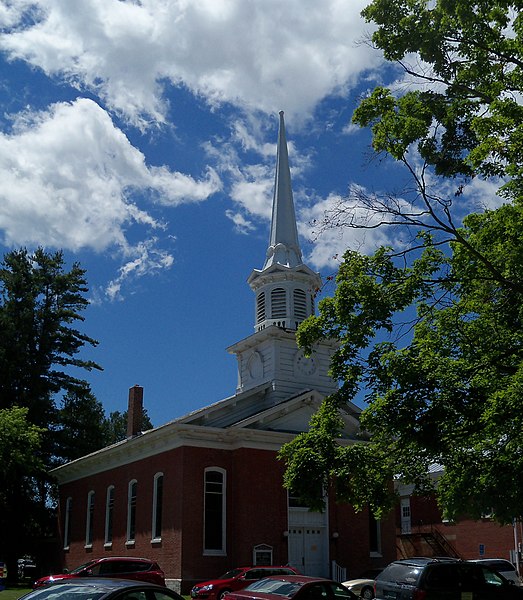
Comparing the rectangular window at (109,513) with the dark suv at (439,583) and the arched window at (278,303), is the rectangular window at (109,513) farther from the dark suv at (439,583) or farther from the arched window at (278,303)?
the dark suv at (439,583)

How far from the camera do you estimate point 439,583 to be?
15.4 m

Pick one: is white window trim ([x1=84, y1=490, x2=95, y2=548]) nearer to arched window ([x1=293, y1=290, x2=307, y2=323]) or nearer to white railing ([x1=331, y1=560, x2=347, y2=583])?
white railing ([x1=331, y1=560, x2=347, y2=583])

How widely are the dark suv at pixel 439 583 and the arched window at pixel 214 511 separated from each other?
577 inches

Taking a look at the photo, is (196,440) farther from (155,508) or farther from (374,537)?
(374,537)

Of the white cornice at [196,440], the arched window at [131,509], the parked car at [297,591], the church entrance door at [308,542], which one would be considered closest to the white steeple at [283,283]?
the white cornice at [196,440]

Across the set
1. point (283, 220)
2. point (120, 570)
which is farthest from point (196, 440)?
point (283, 220)

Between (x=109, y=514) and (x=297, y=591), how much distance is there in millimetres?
24511

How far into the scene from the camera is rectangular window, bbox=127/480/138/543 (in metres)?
33.5

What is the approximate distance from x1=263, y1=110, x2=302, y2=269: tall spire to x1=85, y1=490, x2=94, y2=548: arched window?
50.1 ft

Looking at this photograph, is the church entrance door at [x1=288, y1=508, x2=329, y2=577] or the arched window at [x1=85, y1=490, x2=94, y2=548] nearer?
the church entrance door at [x1=288, y1=508, x2=329, y2=577]

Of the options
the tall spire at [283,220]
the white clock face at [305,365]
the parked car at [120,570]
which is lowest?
the parked car at [120,570]

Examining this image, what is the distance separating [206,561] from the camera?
96.1 feet

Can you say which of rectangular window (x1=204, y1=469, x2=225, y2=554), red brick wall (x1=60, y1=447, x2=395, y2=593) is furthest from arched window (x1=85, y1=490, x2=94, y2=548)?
rectangular window (x1=204, y1=469, x2=225, y2=554)

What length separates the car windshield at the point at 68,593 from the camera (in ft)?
28.5
